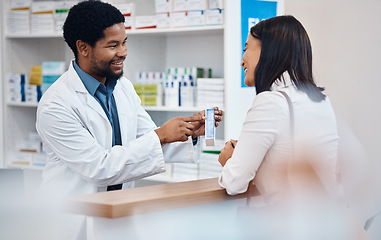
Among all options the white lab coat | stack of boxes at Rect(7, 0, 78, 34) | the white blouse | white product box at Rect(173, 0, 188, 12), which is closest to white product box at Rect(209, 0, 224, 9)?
white product box at Rect(173, 0, 188, 12)

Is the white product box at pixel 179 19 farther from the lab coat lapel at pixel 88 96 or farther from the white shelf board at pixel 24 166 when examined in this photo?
the white shelf board at pixel 24 166

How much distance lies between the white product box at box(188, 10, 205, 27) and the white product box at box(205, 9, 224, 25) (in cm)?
4

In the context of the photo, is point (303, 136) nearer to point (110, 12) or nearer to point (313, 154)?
point (313, 154)

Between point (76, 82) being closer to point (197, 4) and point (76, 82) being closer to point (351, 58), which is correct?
point (197, 4)

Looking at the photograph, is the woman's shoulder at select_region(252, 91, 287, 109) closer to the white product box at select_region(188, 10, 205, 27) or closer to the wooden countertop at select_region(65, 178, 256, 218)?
the wooden countertop at select_region(65, 178, 256, 218)

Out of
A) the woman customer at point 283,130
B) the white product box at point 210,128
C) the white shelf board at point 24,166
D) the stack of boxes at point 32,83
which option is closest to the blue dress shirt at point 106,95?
the white product box at point 210,128

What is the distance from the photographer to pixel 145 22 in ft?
11.6

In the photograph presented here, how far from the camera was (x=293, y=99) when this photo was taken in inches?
57.6

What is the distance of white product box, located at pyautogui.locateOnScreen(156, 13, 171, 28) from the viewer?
3451mm

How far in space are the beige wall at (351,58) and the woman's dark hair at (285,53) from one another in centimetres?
142

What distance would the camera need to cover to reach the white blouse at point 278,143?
1.44 meters

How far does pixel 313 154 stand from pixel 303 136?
0.07 meters

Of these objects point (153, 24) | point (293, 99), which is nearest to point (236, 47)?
point (153, 24)

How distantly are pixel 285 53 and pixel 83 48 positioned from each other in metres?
0.99
